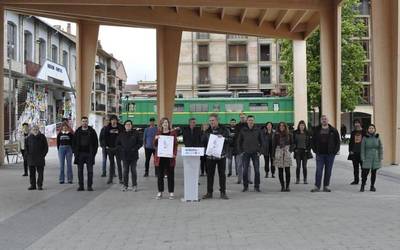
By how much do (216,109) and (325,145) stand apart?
119 feet

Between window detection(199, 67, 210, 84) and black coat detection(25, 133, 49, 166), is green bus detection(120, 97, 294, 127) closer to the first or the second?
window detection(199, 67, 210, 84)

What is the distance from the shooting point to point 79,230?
9039 mm

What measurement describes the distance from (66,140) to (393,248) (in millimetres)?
11165

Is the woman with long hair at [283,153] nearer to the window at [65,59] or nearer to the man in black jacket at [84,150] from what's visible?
the man in black jacket at [84,150]

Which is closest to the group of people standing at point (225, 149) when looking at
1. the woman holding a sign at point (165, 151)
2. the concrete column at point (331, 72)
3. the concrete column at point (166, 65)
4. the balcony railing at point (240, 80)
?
the woman holding a sign at point (165, 151)

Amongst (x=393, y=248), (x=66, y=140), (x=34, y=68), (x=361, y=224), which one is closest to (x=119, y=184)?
(x=66, y=140)

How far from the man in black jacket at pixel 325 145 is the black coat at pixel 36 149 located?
6.82 m

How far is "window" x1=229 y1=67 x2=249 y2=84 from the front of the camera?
82562 millimetres

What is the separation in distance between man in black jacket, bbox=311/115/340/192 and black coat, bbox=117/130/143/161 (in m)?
4.31

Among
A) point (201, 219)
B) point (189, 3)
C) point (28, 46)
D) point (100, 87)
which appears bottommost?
point (201, 219)

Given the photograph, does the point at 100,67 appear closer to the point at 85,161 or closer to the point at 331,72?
the point at 331,72

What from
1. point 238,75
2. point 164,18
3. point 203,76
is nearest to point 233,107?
point 164,18

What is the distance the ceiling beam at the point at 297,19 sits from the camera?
3208 centimetres

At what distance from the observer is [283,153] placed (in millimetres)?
14367
